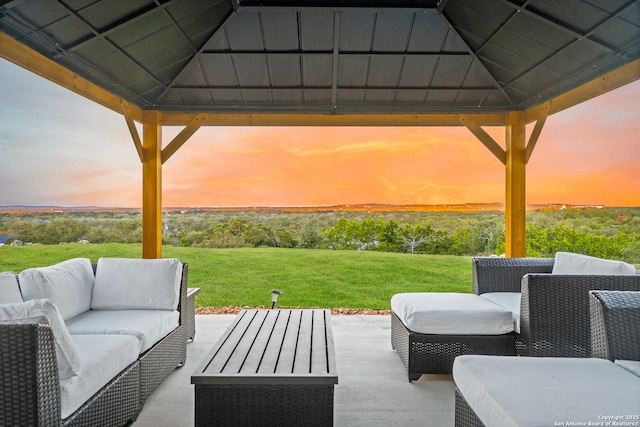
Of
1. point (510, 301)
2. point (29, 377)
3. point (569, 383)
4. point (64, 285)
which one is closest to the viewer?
point (29, 377)

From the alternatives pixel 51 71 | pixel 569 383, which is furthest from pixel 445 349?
pixel 51 71

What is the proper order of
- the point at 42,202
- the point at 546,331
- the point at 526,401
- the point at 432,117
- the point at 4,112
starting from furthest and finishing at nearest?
1. the point at 42,202
2. the point at 4,112
3. the point at 432,117
4. the point at 546,331
5. the point at 526,401

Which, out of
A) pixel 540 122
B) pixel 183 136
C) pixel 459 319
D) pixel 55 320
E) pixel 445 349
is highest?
pixel 540 122

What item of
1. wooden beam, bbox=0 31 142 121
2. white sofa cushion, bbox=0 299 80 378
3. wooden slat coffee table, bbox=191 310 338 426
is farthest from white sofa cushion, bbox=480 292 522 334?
wooden beam, bbox=0 31 142 121

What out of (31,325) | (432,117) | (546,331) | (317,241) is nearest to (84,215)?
(317,241)

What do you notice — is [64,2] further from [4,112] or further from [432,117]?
[4,112]

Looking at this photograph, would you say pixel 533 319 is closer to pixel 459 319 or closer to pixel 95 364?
pixel 459 319

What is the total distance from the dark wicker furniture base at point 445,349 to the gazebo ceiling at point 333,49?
9.13 ft

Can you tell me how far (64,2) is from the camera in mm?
3369

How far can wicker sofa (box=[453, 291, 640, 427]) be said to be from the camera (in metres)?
1.60

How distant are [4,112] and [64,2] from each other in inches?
187

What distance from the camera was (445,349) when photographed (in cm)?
347

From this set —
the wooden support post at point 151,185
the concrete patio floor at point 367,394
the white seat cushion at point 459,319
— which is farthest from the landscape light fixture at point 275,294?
the white seat cushion at point 459,319

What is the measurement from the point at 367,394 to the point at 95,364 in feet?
6.09
